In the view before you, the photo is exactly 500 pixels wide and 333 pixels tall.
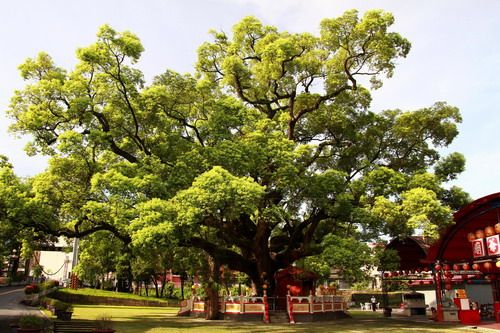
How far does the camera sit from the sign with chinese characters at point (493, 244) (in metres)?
17.7

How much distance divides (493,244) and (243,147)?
40.2 ft

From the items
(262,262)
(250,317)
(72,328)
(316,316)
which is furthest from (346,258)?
(72,328)

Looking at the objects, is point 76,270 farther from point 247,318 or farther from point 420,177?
point 420,177

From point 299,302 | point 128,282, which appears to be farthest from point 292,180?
point 128,282

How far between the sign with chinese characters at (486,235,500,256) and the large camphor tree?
6.18 feet

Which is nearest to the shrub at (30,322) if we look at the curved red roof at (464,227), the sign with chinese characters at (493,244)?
the sign with chinese characters at (493,244)

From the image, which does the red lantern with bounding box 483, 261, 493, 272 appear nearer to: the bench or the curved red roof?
the curved red roof

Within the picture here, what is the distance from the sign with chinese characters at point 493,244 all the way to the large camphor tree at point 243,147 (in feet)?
6.18

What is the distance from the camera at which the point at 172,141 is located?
21.8 meters

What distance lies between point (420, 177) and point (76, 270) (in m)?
27.6

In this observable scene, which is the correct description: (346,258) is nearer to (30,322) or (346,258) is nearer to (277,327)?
(277,327)

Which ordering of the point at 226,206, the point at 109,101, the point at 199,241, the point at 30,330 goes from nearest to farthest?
the point at 30,330 < the point at 226,206 < the point at 109,101 < the point at 199,241

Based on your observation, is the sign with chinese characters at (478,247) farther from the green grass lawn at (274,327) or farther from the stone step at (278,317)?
the stone step at (278,317)

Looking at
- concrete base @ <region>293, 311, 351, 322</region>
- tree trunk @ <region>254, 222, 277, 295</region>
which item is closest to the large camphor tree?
tree trunk @ <region>254, 222, 277, 295</region>
